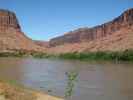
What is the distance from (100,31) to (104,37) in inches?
583

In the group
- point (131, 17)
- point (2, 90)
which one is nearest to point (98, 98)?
point (2, 90)

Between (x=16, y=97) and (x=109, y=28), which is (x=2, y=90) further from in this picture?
(x=109, y=28)

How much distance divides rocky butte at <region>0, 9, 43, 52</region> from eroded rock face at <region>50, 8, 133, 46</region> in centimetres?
2589

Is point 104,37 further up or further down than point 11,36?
further down

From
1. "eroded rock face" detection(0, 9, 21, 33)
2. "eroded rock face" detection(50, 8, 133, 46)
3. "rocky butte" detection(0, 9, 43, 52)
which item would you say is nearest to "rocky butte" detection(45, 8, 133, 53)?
"eroded rock face" detection(50, 8, 133, 46)

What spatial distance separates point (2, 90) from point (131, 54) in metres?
52.6

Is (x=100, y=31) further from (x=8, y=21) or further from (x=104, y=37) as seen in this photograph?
(x=8, y=21)

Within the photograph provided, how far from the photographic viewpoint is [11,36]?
428 feet

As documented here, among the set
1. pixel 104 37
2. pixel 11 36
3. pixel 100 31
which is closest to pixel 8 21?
pixel 11 36

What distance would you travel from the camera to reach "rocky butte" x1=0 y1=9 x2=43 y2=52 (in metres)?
117

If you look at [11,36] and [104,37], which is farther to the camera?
Result: [11,36]

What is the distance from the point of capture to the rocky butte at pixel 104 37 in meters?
89.7

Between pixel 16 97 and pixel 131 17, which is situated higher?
pixel 131 17

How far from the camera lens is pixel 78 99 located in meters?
14.9
